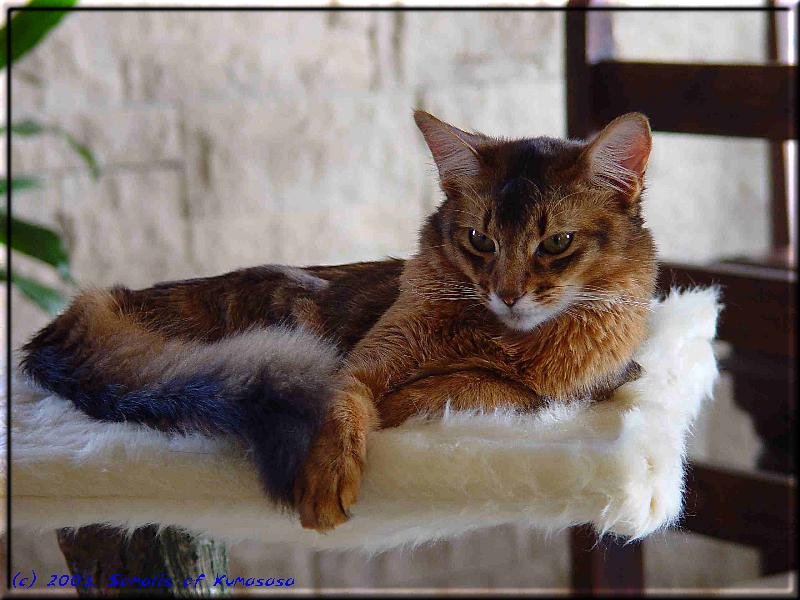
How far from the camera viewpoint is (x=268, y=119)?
159 centimetres

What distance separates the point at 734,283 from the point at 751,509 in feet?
2.02

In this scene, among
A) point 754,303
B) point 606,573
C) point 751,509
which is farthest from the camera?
point 751,509

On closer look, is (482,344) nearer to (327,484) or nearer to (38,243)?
(327,484)

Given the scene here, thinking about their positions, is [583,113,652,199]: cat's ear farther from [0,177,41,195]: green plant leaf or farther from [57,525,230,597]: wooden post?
[0,177,41,195]: green plant leaf

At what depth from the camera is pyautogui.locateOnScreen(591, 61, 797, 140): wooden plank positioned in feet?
2.43

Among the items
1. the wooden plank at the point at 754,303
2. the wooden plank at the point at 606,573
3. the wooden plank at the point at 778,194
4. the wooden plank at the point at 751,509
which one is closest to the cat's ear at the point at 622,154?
the wooden plank at the point at 754,303

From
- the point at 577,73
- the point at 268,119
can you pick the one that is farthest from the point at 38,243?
the point at 577,73

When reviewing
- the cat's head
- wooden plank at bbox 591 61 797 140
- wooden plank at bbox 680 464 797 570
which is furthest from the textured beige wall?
the cat's head

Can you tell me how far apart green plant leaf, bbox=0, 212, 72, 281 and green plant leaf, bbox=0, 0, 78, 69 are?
21 centimetres

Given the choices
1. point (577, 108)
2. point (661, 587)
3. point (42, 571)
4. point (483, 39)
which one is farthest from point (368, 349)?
point (661, 587)

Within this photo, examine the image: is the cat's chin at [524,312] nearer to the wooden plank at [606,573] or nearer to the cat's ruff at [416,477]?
the cat's ruff at [416,477]

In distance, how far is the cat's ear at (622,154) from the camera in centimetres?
58

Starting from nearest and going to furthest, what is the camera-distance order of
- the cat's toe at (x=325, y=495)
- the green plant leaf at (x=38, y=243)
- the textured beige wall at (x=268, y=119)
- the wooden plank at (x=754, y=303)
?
the cat's toe at (x=325, y=495) → the wooden plank at (x=754, y=303) → the green plant leaf at (x=38, y=243) → the textured beige wall at (x=268, y=119)

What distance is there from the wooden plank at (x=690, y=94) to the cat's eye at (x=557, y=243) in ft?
0.40
